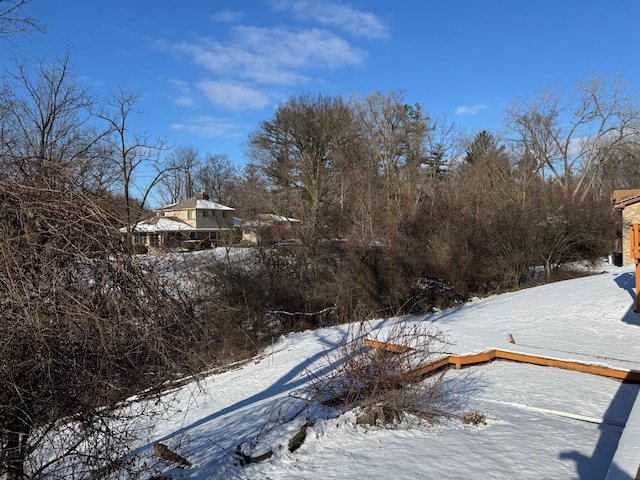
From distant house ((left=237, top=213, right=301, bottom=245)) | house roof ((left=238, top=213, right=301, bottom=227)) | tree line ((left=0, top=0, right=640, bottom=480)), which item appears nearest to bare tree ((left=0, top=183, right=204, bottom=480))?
tree line ((left=0, top=0, right=640, bottom=480))

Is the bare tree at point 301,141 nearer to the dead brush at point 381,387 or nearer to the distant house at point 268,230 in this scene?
the distant house at point 268,230

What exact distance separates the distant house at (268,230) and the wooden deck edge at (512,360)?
13840 mm

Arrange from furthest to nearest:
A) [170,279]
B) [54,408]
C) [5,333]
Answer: [170,279], [54,408], [5,333]

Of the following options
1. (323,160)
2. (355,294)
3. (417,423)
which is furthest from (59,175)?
(323,160)

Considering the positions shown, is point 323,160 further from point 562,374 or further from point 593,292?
point 562,374

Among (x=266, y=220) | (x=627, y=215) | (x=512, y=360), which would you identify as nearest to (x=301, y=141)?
(x=266, y=220)

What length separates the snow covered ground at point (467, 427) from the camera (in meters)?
4.98

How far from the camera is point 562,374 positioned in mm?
8078

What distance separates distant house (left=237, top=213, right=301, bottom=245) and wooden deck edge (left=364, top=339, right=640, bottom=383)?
13.8m

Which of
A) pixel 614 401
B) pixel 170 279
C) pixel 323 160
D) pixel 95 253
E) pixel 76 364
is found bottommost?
pixel 614 401

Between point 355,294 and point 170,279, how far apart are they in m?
16.2

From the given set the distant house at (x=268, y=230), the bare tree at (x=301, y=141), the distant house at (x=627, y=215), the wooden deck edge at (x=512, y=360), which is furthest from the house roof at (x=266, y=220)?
the wooden deck edge at (x=512, y=360)

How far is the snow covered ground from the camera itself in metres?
4.98

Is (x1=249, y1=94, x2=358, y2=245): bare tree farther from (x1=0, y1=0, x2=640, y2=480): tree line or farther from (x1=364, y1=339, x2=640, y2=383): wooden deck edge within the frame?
(x1=364, y1=339, x2=640, y2=383): wooden deck edge
